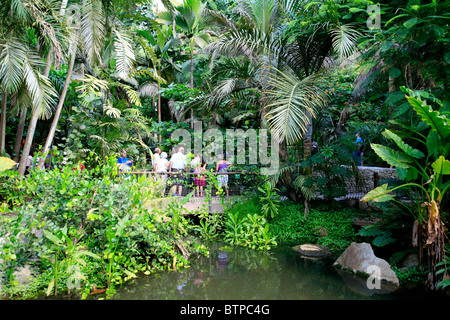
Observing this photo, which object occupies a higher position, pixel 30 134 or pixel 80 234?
pixel 30 134

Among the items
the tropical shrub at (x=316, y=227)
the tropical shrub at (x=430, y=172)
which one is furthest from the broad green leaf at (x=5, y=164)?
the tropical shrub at (x=430, y=172)

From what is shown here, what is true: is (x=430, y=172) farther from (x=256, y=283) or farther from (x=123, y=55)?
(x=123, y=55)

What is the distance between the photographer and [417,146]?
5867 mm

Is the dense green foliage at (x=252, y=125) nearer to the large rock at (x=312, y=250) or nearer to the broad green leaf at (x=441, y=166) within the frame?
the broad green leaf at (x=441, y=166)

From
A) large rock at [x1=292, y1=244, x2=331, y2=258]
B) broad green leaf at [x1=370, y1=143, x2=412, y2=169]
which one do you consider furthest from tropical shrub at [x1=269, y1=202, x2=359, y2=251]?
broad green leaf at [x1=370, y1=143, x2=412, y2=169]

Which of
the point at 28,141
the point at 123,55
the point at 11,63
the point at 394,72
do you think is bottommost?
the point at 28,141

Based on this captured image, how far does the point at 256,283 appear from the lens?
5.32 m

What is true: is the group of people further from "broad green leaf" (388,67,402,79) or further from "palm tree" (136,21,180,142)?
"palm tree" (136,21,180,142)

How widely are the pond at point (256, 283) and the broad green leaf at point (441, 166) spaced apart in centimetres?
184

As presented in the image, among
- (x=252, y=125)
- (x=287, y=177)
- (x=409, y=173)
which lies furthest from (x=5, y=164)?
(x=252, y=125)

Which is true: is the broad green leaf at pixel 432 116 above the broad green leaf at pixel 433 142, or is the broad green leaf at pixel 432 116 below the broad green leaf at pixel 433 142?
above

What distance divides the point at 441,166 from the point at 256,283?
10.8 ft

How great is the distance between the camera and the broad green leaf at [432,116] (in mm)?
4551

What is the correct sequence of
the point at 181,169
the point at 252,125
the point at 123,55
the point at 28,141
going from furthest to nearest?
the point at 252,125 → the point at 123,55 → the point at 181,169 → the point at 28,141
